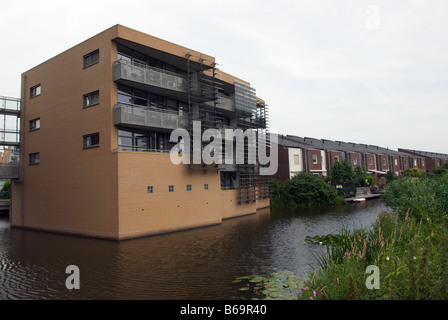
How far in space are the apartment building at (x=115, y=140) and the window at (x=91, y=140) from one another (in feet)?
0.21

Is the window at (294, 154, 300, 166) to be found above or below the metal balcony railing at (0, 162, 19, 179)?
above

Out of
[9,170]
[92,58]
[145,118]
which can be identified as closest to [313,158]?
[145,118]

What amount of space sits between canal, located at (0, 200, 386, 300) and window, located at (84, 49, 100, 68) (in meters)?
11.3

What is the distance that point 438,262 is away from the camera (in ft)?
20.1

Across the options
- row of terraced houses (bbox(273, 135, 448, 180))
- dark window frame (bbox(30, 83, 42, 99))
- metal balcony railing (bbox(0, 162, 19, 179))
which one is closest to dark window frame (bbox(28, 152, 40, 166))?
metal balcony railing (bbox(0, 162, 19, 179))

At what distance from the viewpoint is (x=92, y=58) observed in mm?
20359

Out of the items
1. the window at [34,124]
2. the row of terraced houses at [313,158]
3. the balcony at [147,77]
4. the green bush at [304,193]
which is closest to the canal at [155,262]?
the window at [34,124]

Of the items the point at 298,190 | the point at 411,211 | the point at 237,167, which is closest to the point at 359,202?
the point at 298,190

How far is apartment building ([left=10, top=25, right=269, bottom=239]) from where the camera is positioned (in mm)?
18578

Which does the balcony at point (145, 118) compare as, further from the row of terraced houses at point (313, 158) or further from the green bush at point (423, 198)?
the row of terraced houses at point (313, 158)

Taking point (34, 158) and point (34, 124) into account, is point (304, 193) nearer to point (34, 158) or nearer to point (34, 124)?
point (34, 158)

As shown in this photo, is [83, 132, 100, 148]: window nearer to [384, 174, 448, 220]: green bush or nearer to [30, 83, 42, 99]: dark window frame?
[30, 83, 42, 99]: dark window frame

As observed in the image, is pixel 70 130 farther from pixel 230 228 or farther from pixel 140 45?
pixel 230 228

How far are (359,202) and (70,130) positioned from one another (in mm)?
33594
